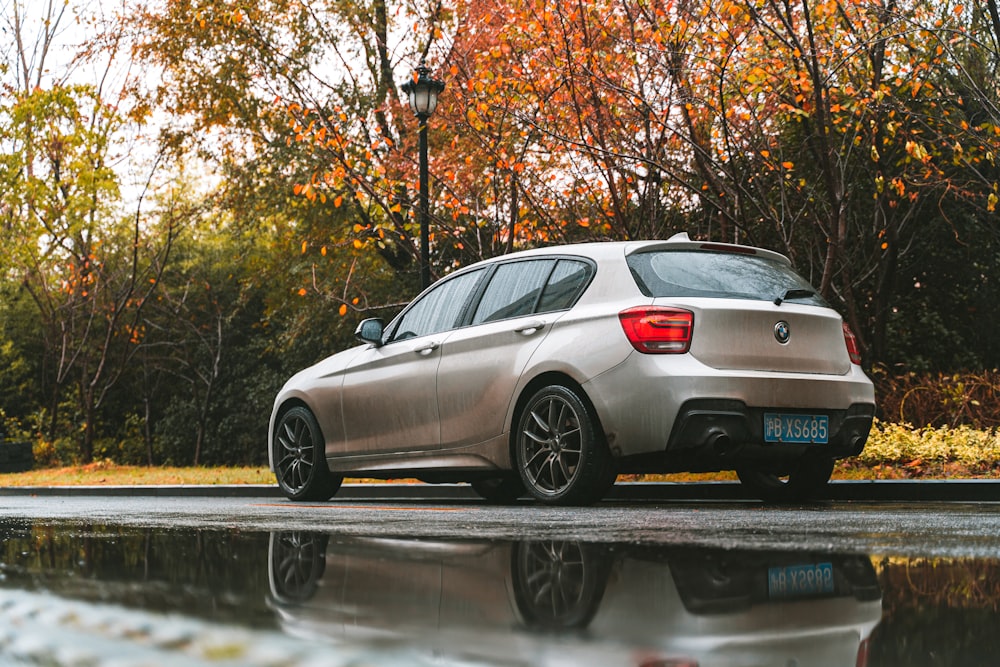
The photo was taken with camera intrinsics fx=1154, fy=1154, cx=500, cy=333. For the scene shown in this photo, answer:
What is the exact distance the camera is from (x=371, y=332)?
9117 millimetres

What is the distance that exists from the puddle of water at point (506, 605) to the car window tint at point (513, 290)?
402cm

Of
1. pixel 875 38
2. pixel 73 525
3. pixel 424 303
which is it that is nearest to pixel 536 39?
pixel 875 38

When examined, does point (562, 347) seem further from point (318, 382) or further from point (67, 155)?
point (67, 155)

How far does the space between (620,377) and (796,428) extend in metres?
1.19

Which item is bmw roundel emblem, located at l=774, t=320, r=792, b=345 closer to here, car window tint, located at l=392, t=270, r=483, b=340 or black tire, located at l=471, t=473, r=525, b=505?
car window tint, located at l=392, t=270, r=483, b=340

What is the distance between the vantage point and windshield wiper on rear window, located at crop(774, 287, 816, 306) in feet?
24.2

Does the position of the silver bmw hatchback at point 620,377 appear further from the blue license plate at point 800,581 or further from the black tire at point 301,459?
the blue license plate at point 800,581

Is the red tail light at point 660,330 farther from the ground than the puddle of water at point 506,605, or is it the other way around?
the red tail light at point 660,330

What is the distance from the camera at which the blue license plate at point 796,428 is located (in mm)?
7070

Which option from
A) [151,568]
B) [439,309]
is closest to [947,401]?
[439,309]

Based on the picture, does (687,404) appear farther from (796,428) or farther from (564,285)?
(564,285)

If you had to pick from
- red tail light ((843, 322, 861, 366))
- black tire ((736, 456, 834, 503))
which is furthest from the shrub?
red tail light ((843, 322, 861, 366))

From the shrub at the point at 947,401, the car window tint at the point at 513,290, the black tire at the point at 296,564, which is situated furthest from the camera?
the shrub at the point at 947,401

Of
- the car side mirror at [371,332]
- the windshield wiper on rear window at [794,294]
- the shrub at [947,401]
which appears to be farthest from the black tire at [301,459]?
the shrub at [947,401]
